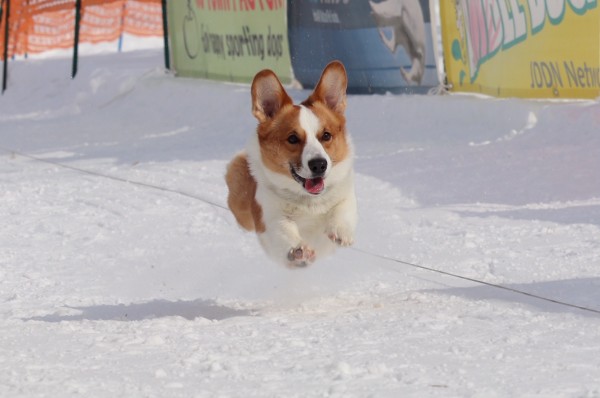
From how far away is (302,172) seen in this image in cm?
557

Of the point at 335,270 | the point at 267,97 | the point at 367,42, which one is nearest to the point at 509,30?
the point at 367,42

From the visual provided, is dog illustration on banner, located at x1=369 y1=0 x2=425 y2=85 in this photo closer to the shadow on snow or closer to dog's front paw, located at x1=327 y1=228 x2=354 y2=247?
the shadow on snow

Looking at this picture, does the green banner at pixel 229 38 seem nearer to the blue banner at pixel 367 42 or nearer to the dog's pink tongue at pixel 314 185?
the blue banner at pixel 367 42

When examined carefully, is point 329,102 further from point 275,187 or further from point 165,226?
point 165,226

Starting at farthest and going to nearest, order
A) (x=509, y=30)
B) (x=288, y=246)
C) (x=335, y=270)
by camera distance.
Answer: (x=509, y=30) → (x=335, y=270) → (x=288, y=246)

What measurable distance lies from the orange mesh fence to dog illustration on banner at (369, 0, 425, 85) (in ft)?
31.3

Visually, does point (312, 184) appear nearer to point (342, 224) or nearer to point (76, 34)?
point (342, 224)

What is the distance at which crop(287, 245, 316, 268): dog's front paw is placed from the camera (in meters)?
5.54

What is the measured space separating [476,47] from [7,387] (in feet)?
27.3

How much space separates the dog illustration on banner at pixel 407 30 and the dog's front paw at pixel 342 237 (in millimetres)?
6787

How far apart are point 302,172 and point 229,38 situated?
433 inches

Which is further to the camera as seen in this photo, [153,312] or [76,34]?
[76,34]

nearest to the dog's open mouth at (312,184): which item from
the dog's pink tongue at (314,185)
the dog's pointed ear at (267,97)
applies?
the dog's pink tongue at (314,185)

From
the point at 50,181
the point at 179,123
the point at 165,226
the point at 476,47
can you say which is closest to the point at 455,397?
the point at 165,226
